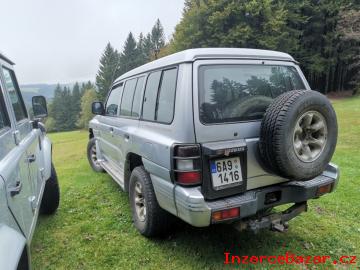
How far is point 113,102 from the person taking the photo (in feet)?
16.4

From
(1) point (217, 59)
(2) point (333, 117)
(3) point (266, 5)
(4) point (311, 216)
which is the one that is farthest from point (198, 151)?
(3) point (266, 5)

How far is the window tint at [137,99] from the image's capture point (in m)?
3.64

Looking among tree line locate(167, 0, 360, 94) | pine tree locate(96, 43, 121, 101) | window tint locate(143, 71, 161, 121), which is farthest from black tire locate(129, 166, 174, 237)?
pine tree locate(96, 43, 121, 101)

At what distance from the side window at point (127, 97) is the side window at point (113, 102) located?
32 cm

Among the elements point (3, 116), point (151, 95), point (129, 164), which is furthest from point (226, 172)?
point (3, 116)

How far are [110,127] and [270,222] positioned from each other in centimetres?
286

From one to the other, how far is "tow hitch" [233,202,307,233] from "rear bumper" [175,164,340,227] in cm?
13

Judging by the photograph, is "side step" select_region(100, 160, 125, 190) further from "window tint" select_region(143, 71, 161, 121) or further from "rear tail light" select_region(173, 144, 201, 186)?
"rear tail light" select_region(173, 144, 201, 186)

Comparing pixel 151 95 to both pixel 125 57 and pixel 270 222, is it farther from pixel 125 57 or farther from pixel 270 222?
pixel 125 57

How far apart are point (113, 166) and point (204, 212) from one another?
8.96 feet

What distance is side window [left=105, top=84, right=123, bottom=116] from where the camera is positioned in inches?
185

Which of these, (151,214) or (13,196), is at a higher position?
(13,196)

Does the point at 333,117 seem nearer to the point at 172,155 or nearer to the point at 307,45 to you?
the point at 172,155

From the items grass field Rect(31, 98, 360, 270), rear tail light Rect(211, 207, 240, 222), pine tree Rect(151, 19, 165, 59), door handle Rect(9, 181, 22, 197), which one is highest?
pine tree Rect(151, 19, 165, 59)
